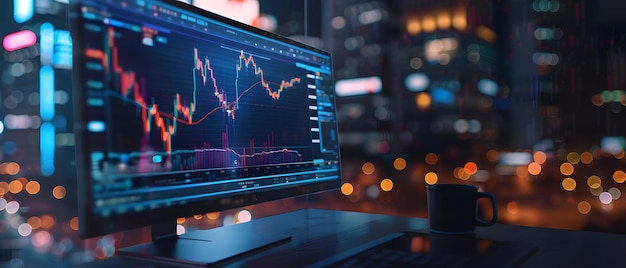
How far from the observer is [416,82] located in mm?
4016

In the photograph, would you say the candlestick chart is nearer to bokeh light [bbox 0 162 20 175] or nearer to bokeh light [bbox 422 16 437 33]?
bokeh light [bbox 0 162 20 175]

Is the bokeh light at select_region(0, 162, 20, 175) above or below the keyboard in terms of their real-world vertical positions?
above

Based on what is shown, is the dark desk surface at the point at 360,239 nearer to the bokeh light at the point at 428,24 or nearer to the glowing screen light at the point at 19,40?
the glowing screen light at the point at 19,40

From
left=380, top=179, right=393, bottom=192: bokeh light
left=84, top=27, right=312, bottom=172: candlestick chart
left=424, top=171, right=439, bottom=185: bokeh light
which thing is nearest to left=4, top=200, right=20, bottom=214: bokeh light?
left=84, top=27, right=312, bottom=172: candlestick chart

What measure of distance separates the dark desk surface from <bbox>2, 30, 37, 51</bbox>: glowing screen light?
572 mm

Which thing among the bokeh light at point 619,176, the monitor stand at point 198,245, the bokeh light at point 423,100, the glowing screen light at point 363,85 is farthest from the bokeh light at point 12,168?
the bokeh light at point 423,100

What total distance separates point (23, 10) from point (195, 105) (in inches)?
23.0

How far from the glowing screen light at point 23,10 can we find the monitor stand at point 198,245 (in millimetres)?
609

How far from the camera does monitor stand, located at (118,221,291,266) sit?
0.77 m

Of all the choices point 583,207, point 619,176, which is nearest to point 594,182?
point 583,207

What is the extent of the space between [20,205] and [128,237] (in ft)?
1.08

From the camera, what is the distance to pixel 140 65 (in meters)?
0.72

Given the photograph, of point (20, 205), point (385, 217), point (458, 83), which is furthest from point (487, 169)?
point (20, 205)

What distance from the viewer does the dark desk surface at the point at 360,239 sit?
0.76 m
